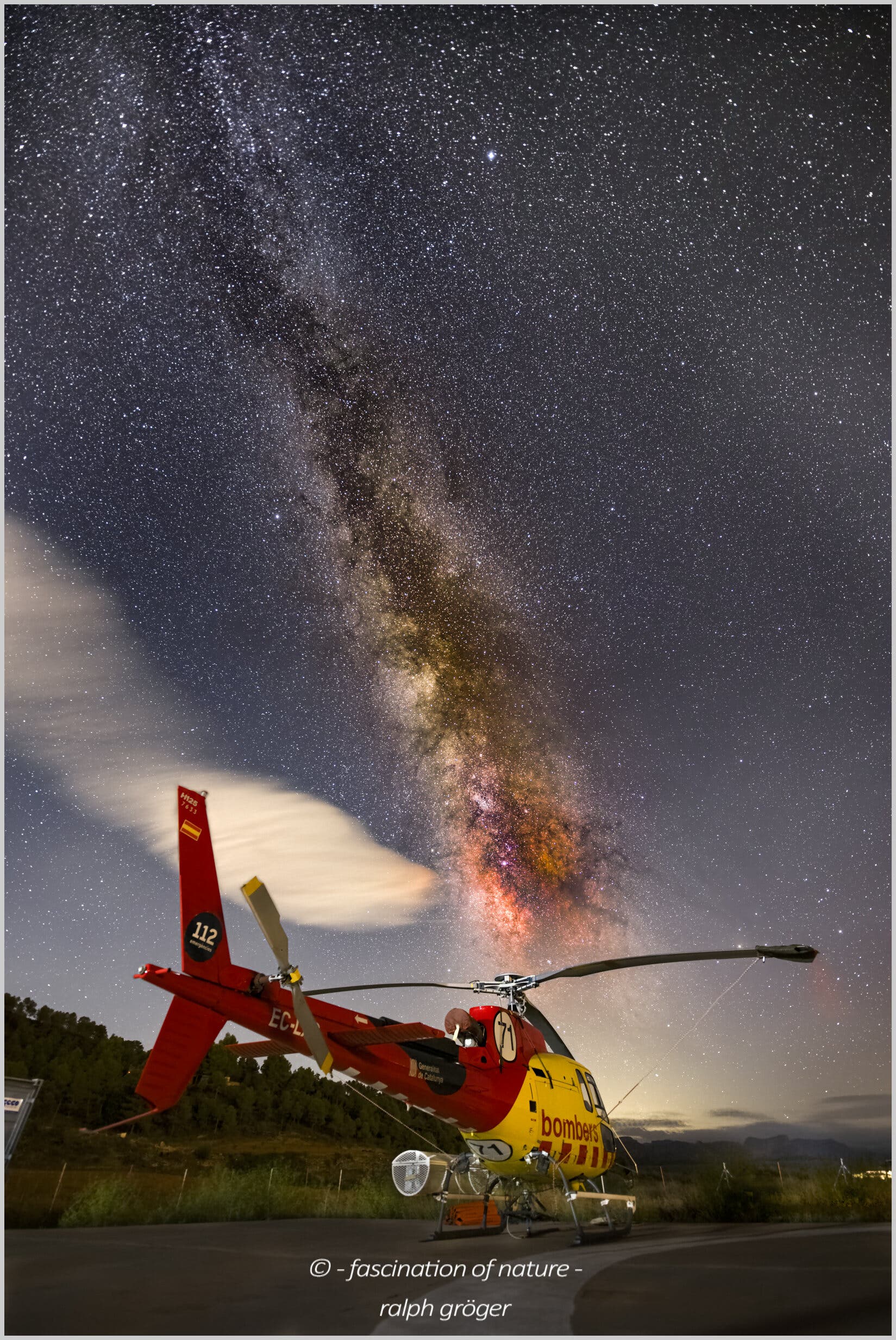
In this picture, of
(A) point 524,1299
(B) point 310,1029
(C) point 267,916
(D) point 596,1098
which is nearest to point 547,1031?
(D) point 596,1098

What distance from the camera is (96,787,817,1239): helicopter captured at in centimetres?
836

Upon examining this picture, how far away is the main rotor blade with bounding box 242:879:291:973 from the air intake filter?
14.0 feet

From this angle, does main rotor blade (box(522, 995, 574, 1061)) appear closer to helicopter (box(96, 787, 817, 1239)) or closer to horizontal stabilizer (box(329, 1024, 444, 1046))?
helicopter (box(96, 787, 817, 1239))

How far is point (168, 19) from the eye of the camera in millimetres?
12008

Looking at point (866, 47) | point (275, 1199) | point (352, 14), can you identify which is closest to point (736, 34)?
point (866, 47)

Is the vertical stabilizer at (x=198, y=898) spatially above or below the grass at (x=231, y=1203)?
above

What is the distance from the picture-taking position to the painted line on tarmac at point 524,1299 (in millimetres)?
7914

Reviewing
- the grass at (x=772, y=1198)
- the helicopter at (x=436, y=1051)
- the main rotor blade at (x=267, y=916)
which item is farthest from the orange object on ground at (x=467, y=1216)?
the main rotor blade at (x=267, y=916)

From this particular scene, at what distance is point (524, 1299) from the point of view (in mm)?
8328

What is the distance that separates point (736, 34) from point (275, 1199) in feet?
59.6

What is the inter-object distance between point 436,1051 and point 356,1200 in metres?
6.97

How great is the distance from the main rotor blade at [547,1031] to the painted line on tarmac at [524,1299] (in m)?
2.42

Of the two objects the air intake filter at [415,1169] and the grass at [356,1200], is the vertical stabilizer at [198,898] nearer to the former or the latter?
the air intake filter at [415,1169]

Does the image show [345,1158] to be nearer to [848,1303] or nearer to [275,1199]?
[275,1199]
